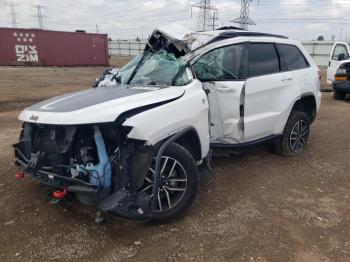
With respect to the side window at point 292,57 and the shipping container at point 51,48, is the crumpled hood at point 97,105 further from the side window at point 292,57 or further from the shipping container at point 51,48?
the shipping container at point 51,48

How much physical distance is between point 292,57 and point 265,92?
3.67ft

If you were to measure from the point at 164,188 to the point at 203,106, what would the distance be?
102 cm

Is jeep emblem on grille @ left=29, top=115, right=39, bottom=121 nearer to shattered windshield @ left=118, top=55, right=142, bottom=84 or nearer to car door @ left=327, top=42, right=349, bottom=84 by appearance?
shattered windshield @ left=118, top=55, right=142, bottom=84

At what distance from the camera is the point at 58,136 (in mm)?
3166

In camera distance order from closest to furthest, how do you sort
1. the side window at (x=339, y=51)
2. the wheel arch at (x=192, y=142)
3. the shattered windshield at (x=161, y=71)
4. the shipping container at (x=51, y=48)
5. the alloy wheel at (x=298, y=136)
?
the wheel arch at (x=192, y=142)
the shattered windshield at (x=161, y=71)
the alloy wheel at (x=298, y=136)
the side window at (x=339, y=51)
the shipping container at (x=51, y=48)

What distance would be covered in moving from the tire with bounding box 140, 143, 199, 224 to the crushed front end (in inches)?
7.6

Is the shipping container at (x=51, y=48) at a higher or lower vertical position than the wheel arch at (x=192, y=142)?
higher

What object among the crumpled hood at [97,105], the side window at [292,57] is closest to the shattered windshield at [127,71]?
the crumpled hood at [97,105]

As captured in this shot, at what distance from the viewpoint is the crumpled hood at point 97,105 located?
2.98 metres

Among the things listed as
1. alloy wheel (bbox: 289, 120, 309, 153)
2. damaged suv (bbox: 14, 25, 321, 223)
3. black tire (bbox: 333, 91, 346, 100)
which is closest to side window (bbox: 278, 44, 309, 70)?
damaged suv (bbox: 14, 25, 321, 223)

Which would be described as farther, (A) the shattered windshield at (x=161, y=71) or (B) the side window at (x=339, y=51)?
(B) the side window at (x=339, y=51)

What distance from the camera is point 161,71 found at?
412cm

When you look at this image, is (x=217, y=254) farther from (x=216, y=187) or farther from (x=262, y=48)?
(x=262, y=48)

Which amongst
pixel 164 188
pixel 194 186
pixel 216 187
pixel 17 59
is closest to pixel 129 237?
pixel 164 188
